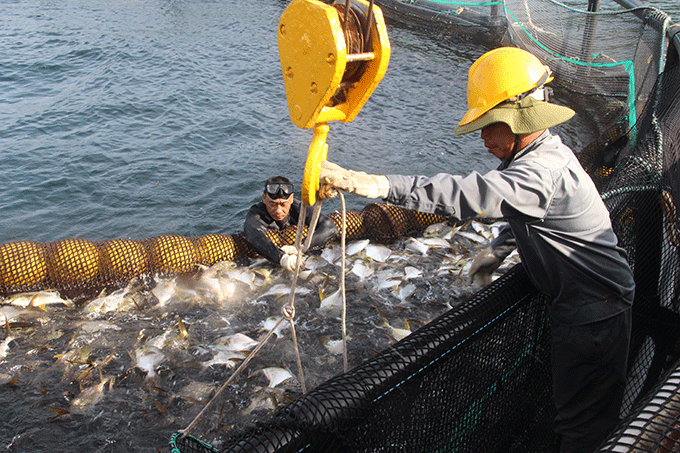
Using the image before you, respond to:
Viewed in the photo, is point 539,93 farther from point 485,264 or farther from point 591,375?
point 591,375

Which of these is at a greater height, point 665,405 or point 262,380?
point 665,405

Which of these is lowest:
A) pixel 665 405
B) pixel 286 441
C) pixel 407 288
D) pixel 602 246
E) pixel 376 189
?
pixel 407 288

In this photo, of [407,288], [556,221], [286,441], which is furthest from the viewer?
[407,288]

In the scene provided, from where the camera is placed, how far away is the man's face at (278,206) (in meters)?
5.65

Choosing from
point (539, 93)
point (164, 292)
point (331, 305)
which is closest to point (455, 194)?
point (539, 93)

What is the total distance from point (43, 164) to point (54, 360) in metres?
5.68

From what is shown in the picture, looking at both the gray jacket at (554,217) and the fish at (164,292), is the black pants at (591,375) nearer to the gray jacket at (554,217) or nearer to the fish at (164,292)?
the gray jacket at (554,217)

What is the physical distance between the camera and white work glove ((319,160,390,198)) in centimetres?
210

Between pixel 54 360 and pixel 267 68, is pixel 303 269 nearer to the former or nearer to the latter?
pixel 54 360

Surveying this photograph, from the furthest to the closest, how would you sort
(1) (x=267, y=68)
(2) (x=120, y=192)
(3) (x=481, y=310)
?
1. (1) (x=267, y=68)
2. (2) (x=120, y=192)
3. (3) (x=481, y=310)

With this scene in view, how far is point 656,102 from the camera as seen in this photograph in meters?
6.04

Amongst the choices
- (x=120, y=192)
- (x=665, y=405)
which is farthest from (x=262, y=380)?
(x=120, y=192)

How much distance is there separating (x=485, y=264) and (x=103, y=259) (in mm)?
3929

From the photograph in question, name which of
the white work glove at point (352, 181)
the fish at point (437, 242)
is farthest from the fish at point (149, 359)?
the fish at point (437, 242)
